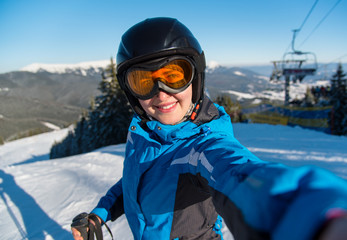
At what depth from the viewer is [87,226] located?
4.94ft

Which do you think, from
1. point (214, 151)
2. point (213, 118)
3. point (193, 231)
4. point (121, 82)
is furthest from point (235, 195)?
point (121, 82)

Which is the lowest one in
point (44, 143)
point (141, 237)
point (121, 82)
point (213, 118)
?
point (44, 143)

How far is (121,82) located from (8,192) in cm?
478

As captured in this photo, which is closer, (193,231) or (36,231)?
(193,231)

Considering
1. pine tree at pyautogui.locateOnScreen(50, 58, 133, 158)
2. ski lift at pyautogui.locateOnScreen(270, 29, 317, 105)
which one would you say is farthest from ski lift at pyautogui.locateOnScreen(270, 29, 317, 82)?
pine tree at pyautogui.locateOnScreen(50, 58, 133, 158)

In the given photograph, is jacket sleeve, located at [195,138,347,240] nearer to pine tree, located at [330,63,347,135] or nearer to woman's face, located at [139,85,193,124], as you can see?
woman's face, located at [139,85,193,124]

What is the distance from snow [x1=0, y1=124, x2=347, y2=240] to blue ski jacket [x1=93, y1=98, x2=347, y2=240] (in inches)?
70.0

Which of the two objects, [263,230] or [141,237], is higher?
[263,230]

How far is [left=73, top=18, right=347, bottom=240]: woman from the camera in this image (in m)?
0.54

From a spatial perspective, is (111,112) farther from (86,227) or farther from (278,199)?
(278,199)

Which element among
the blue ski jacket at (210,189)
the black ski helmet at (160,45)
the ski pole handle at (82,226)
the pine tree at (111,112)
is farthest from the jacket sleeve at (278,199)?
the pine tree at (111,112)

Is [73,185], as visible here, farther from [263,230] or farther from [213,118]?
[263,230]

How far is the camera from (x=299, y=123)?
46.2 feet

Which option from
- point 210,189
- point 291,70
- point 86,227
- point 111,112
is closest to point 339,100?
point 291,70
